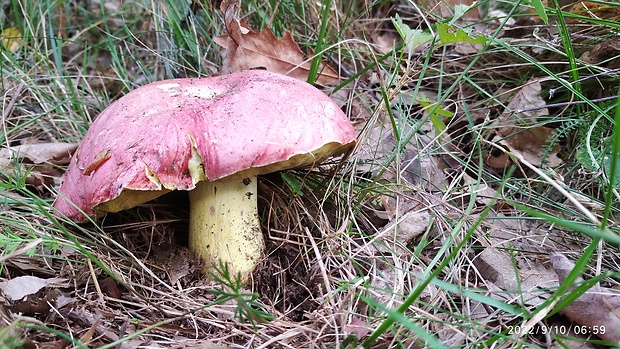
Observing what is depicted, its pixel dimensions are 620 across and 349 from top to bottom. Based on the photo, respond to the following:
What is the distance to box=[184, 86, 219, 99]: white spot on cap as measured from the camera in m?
1.66

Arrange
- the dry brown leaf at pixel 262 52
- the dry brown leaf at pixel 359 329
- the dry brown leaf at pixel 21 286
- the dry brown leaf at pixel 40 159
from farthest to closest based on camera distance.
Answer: the dry brown leaf at pixel 262 52 → the dry brown leaf at pixel 40 159 → the dry brown leaf at pixel 21 286 → the dry brown leaf at pixel 359 329

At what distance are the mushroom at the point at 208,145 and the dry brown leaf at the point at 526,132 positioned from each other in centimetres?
95

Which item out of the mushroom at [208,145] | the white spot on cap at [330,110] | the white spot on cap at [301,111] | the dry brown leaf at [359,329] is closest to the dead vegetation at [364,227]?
the dry brown leaf at [359,329]

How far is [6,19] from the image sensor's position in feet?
11.3

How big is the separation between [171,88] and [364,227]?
2.99 feet

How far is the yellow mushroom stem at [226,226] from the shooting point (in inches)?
68.2

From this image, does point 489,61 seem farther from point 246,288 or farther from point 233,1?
point 246,288

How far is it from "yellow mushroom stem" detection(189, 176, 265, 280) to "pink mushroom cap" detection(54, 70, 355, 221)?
234 millimetres

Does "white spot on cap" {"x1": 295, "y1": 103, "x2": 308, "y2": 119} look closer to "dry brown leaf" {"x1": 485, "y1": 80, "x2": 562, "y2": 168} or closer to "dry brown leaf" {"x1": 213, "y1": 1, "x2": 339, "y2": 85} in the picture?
"dry brown leaf" {"x1": 213, "y1": 1, "x2": 339, "y2": 85}

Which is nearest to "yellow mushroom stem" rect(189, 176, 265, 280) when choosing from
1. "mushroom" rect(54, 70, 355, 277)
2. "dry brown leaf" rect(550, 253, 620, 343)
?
"mushroom" rect(54, 70, 355, 277)

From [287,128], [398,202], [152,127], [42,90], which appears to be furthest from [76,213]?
[42,90]

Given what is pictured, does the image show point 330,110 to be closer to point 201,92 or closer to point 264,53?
point 201,92

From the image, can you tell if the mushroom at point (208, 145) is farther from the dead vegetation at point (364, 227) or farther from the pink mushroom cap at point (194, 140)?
the dead vegetation at point (364, 227)
